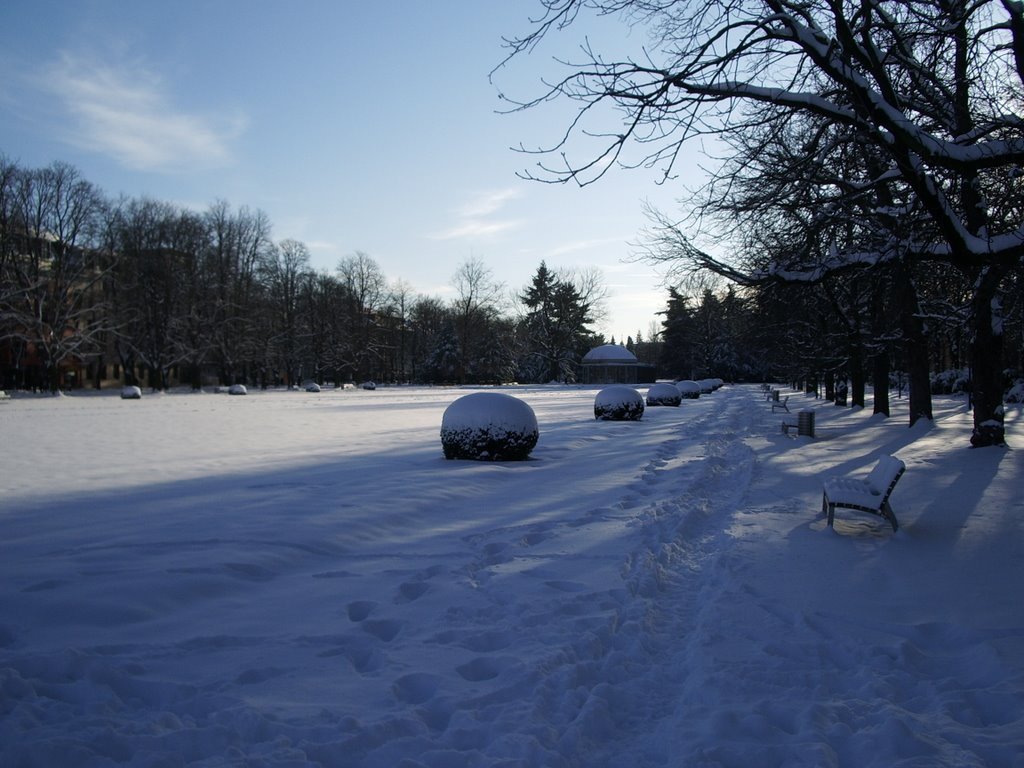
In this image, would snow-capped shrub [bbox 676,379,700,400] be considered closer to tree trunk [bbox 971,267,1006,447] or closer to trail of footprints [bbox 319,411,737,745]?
tree trunk [bbox 971,267,1006,447]

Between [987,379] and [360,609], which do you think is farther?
[987,379]

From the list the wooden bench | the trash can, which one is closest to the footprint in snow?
the wooden bench

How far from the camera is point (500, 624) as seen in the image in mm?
4969

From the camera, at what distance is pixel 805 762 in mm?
3201

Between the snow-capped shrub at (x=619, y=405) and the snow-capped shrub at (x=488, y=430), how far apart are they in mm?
11210

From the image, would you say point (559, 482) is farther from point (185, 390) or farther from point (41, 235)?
point (185, 390)

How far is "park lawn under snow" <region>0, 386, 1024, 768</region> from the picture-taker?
339 centimetres

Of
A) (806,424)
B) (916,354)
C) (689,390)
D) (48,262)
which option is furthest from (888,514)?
(48,262)

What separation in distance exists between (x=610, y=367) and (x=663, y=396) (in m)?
42.1

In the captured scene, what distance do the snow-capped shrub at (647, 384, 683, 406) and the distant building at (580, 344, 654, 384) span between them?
39414mm

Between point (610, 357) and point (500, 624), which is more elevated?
point (610, 357)

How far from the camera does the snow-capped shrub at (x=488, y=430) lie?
13.2 metres

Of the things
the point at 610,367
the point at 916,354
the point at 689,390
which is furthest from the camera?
the point at 610,367

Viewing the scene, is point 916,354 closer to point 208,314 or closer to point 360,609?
point 360,609
